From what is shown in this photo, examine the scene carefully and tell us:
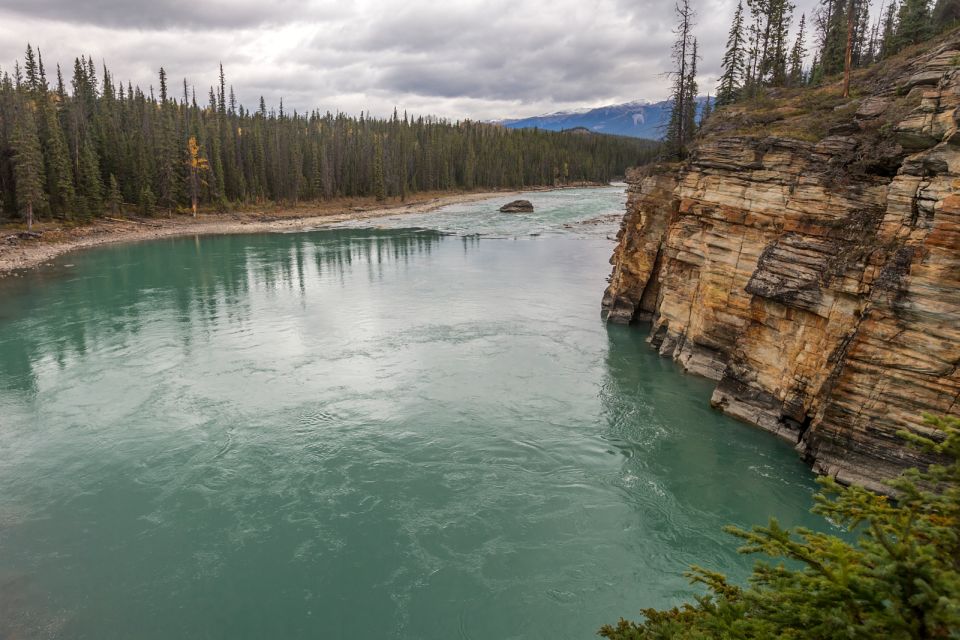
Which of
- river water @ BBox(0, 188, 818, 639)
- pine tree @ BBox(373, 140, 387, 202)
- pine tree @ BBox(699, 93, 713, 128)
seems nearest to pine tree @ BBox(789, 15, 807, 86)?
pine tree @ BBox(699, 93, 713, 128)

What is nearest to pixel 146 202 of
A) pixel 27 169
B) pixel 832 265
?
pixel 27 169

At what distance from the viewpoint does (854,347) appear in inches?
612

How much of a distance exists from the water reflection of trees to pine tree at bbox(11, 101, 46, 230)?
11.2 m

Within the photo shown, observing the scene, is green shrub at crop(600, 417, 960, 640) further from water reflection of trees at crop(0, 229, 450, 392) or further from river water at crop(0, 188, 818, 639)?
water reflection of trees at crop(0, 229, 450, 392)

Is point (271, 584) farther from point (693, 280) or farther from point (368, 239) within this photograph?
point (368, 239)

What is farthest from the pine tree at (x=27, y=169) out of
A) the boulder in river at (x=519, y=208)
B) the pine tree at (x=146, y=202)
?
the boulder in river at (x=519, y=208)

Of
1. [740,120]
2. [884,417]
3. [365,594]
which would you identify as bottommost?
[365,594]

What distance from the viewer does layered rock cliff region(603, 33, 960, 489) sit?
1434 cm

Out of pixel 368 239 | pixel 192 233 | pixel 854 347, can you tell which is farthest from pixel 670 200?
pixel 192 233

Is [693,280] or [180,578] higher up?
[693,280]

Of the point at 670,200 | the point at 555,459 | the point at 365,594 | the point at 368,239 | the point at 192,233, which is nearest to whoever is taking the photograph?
the point at 365,594

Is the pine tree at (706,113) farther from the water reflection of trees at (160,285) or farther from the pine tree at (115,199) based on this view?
the pine tree at (115,199)

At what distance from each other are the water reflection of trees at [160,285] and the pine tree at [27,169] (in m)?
11.2

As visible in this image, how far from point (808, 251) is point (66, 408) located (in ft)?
92.7
